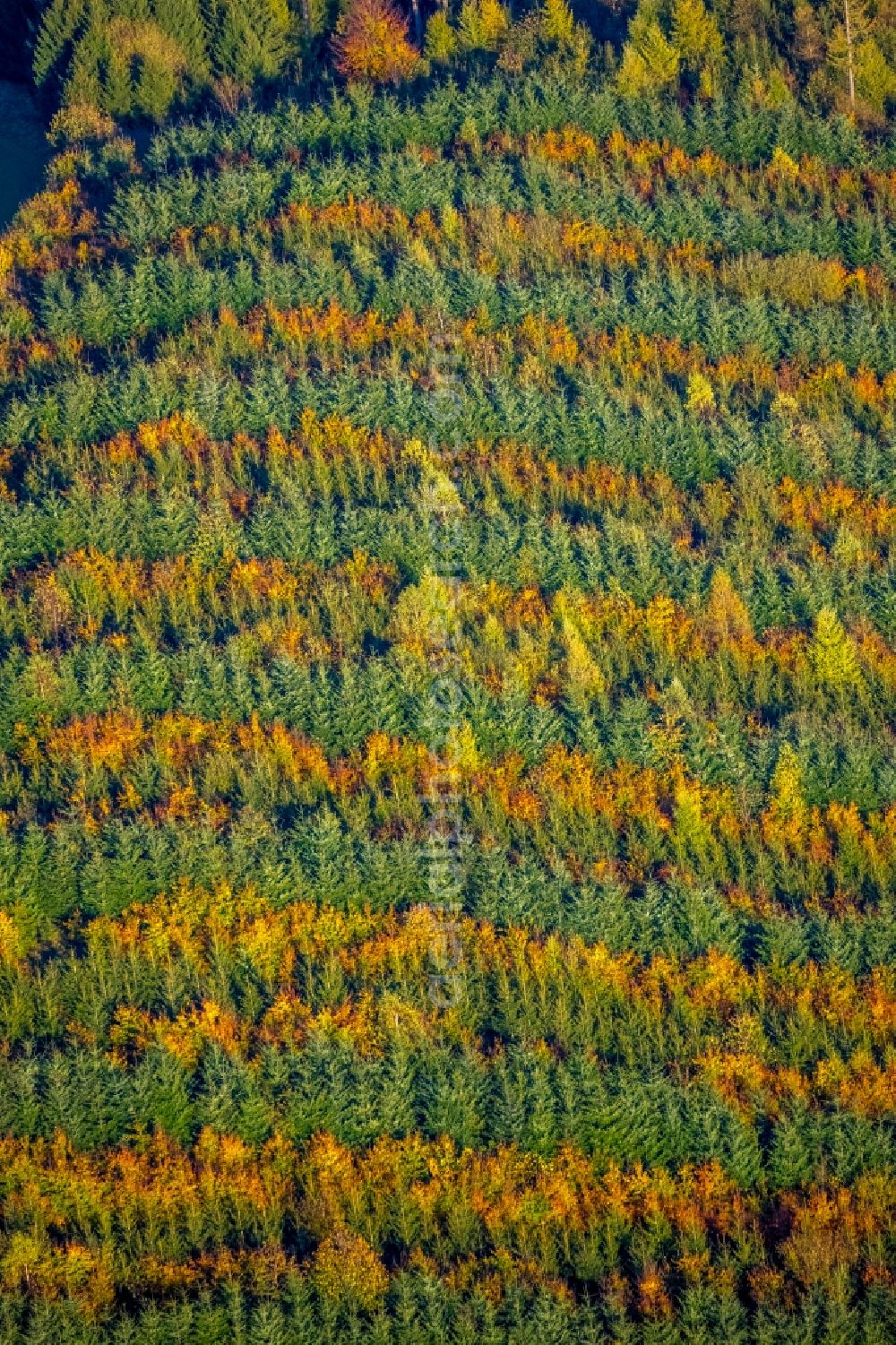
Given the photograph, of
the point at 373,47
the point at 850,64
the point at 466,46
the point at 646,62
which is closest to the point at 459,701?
the point at 646,62

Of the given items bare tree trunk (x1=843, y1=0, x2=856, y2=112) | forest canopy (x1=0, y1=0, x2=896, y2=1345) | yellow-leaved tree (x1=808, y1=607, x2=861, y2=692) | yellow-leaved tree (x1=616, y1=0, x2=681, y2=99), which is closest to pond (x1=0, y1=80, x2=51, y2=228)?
forest canopy (x1=0, y1=0, x2=896, y2=1345)

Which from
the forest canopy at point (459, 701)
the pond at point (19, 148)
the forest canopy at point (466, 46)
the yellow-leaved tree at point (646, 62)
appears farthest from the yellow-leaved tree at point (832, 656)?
the pond at point (19, 148)

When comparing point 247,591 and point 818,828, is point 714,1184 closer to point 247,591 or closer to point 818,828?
point 818,828

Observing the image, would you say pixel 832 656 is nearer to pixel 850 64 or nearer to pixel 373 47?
pixel 850 64

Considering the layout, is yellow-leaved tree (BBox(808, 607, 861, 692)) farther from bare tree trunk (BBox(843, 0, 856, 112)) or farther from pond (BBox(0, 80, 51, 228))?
pond (BBox(0, 80, 51, 228))

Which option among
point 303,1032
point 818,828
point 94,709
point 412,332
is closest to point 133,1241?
point 303,1032

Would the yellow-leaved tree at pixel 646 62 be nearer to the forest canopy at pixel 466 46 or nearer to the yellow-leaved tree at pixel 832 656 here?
→ the forest canopy at pixel 466 46
